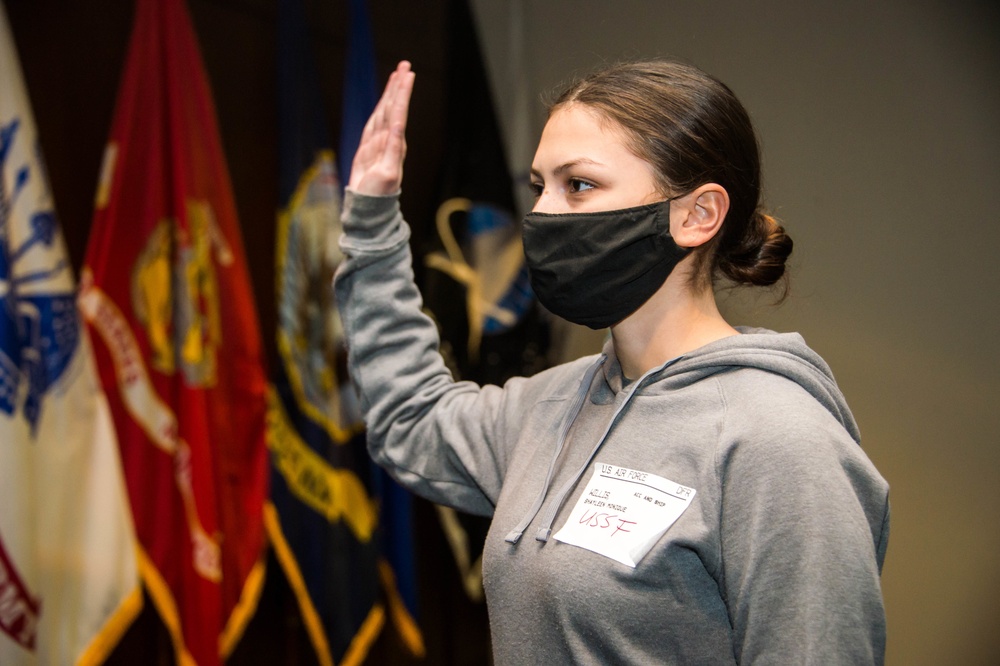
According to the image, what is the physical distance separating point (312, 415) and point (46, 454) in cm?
63

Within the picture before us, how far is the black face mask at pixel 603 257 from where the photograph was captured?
1.09 meters

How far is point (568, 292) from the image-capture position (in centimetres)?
116

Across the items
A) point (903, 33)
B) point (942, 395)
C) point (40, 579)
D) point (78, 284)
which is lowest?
point (40, 579)

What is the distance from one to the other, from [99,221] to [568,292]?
3.89 ft

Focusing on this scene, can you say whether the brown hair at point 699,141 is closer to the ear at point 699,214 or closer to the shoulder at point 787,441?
the ear at point 699,214

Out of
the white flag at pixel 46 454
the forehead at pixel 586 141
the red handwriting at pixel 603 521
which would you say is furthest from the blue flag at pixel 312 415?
the red handwriting at pixel 603 521

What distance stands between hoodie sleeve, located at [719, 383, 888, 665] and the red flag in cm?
138

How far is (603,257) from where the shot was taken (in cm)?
110

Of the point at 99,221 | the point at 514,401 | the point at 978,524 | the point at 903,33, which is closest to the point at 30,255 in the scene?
the point at 99,221

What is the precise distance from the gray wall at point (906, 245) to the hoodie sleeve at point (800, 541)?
0.97 m

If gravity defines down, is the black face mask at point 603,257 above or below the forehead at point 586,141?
below

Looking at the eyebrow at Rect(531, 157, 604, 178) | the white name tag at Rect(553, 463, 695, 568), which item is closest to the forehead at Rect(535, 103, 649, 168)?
the eyebrow at Rect(531, 157, 604, 178)

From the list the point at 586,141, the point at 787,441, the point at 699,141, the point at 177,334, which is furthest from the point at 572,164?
the point at 177,334

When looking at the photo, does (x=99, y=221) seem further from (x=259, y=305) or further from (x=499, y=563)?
(x=499, y=563)
